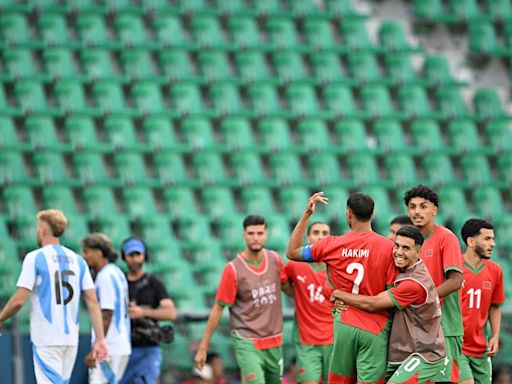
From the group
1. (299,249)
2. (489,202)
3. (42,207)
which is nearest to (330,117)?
(489,202)

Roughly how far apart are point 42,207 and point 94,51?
11.0 feet

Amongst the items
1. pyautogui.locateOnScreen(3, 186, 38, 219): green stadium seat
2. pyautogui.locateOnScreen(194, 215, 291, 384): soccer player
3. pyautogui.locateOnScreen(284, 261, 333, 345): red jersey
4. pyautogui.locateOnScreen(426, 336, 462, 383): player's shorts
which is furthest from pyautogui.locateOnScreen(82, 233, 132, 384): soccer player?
pyautogui.locateOnScreen(3, 186, 38, 219): green stadium seat

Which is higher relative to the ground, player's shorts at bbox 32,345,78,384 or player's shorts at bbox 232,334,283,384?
player's shorts at bbox 32,345,78,384

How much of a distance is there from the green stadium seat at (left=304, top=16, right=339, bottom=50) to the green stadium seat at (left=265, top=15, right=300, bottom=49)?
0.30m

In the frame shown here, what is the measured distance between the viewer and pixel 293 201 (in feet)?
62.5

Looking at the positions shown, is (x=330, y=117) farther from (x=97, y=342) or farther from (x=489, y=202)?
(x=97, y=342)

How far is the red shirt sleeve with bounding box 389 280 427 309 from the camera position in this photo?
865 centimetres

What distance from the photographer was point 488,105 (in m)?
21.9

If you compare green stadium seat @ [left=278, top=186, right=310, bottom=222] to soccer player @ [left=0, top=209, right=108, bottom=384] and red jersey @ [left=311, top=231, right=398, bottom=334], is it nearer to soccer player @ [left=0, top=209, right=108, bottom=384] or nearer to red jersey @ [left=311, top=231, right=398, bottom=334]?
soccer player @ [left=0, top=209, right=108, bottom=384]

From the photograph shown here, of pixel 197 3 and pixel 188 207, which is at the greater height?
pixel 197 3

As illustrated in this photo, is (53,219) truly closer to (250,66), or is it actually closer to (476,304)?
(476,304)

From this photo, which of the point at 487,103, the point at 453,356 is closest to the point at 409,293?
the point at 453,356

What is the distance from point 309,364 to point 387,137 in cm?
987

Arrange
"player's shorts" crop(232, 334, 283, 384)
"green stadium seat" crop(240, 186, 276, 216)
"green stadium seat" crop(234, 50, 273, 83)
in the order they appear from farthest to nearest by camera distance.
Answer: "green stadium seat" crop(234, 50, 273, 83), "green stadium seat" crop(240, 186, 276, 216), "player's shorts" crop(232, 334, 283, 384)
